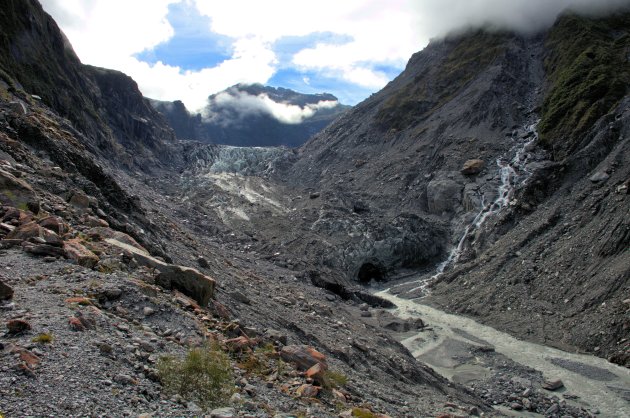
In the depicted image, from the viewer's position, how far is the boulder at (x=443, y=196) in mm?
68562

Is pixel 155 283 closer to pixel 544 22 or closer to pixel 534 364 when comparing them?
pixel 534 364

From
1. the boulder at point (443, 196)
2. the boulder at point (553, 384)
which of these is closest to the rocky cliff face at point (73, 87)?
the boulder at point (553, 384)

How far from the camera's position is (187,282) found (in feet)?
50.9

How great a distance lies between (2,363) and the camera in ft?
27.4

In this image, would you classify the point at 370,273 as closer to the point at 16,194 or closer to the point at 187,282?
the point at 187,282

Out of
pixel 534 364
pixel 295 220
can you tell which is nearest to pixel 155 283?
pixel 534 364

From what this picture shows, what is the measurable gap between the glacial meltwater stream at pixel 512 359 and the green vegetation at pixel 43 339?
71.4 ft

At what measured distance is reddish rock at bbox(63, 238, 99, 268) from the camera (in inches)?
538

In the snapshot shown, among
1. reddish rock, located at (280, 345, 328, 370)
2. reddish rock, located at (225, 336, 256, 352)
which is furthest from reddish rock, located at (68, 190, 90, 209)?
reddish rock, located at (280, 345, 328, 370)

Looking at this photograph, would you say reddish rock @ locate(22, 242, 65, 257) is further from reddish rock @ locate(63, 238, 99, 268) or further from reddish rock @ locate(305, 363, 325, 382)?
reddish rock @ locate(305, 363, 325, 382)

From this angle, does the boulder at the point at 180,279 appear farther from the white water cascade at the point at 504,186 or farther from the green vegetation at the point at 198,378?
the white water cascade at the point at 504,186

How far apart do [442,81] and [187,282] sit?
324 ft

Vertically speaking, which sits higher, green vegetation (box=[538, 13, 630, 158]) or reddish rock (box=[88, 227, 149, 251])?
green vegetation (box=[538, 13, 630, 158])

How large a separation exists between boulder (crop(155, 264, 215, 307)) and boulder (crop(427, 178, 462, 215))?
56.3m
